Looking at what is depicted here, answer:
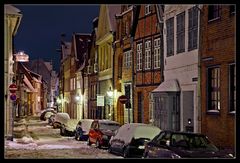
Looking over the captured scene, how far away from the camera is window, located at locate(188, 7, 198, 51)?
25.2 m

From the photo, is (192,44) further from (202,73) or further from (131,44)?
(131,44)

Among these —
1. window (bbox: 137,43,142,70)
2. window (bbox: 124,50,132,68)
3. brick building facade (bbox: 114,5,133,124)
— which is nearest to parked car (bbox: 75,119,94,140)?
brick building facade (bbox: 114,5,133,124)

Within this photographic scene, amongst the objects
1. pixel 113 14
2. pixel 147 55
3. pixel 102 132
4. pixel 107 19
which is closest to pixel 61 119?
pixel 107 19

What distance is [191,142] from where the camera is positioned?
17.3 meters

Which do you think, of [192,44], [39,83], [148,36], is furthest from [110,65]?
[39,83]

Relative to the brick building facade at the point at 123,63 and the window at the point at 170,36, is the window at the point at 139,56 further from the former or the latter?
the window at the point at 170,36

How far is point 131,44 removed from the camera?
36.3 m

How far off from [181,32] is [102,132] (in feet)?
21.4

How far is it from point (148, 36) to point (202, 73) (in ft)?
31.1

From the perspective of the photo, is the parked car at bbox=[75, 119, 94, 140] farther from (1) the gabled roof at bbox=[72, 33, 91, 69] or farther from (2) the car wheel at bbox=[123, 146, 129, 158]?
(1) the gabled roof at bbox=[72, 33, 91, 69]

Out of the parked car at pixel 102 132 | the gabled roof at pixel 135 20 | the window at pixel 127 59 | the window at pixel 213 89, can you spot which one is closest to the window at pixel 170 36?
the parked car at pixel 102 132

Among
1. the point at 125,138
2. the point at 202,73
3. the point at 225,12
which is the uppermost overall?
the point at 225,12

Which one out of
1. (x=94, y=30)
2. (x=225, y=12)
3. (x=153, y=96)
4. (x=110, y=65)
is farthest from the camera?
(x=94, y=30)

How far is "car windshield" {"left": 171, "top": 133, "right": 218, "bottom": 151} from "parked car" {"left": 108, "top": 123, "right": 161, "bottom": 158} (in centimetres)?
451
